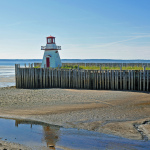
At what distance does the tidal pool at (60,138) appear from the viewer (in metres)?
7.87

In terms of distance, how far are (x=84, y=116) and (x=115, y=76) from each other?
27.0ft

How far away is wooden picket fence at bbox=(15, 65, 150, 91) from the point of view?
18547 millimetres

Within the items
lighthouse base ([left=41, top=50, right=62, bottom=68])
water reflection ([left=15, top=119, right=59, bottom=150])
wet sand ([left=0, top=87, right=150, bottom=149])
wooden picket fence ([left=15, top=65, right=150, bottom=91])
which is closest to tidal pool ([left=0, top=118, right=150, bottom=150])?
water reflection ([left=15, top=119, right=59, bottom=150])

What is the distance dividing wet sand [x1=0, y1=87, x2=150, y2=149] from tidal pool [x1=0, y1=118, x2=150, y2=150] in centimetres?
51

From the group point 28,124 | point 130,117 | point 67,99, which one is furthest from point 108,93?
point 28,124

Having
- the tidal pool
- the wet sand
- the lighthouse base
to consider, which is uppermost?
the lighthouse base

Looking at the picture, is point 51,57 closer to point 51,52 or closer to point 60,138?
point 51,52

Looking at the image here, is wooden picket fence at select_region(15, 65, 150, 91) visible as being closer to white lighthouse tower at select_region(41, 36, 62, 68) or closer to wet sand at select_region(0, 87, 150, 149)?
wet sand at select_region(0, 87, 150, 149)

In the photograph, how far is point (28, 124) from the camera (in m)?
10.5

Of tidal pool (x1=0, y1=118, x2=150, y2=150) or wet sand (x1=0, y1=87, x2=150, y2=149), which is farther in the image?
wet sand (x1=0, y1=87, x2=150, y2=149)

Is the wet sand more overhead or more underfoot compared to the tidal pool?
more overhead

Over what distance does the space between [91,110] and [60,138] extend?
4.24 meters

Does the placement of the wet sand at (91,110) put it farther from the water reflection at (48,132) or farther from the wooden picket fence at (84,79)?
the wooden picket fence at (84,79)

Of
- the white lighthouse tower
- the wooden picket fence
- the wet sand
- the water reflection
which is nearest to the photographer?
the water reflection
